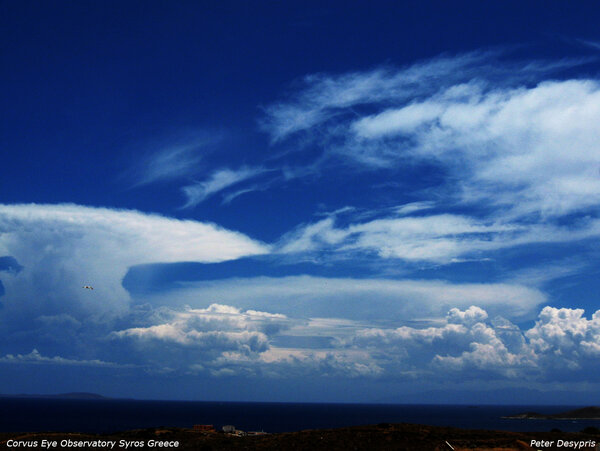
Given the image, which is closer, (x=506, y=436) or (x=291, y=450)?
(x=291, y=450)

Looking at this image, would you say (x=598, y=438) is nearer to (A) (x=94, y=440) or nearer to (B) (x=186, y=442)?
(B) (x=186, y=442)

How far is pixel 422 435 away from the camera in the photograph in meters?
66.6

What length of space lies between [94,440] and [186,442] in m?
12.3

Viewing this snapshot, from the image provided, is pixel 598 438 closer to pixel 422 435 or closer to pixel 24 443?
pixel 422 435

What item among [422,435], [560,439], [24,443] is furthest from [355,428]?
[24,443]

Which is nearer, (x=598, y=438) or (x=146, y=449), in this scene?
(x=146, y=449)

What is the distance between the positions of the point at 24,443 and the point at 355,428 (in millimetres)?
45688

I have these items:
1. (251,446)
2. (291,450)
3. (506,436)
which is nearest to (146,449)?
(251,446)

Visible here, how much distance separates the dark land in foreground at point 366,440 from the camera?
60.7 metres

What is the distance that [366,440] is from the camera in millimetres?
63906

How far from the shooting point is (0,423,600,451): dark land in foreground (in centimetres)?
6069

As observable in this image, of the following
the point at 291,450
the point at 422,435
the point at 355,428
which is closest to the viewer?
the point at 291,450

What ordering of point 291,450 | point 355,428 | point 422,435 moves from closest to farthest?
1. point 291,450
2. point 422,435
3. point 355,428

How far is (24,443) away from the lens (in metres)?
64.4
